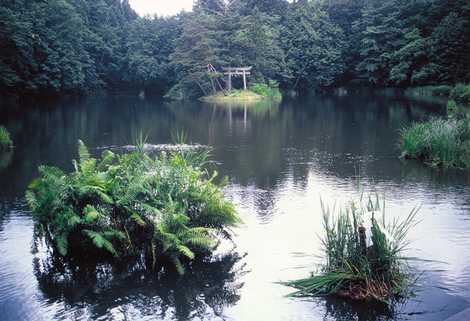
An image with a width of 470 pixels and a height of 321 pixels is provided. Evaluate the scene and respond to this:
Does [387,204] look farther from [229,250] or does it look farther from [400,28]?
[400,28]

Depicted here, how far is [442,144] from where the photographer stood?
14031 mm

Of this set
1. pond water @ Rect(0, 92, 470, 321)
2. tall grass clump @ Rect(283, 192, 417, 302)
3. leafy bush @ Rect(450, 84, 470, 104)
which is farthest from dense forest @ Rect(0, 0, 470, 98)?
tall grass clump @ Rect(283, 192, 417, 302)

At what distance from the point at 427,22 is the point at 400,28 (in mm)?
3054

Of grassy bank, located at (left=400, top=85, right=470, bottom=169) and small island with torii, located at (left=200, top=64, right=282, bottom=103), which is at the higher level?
small island with torii, located at (left=200, top=64, right=282, bottom=103)

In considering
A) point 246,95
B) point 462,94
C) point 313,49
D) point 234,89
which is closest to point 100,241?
point 462,94

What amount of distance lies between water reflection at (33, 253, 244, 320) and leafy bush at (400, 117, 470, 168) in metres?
8.17

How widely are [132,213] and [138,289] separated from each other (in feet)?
3.99

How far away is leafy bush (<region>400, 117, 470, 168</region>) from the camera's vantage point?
540 inches

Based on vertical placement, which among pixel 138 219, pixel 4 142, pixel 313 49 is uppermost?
pixel 313 49

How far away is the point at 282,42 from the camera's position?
55062 mm

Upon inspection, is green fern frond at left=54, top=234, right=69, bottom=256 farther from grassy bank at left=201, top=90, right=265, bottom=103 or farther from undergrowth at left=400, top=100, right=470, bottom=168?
grassy bank at left=201, top=90, right=265, bottom=103

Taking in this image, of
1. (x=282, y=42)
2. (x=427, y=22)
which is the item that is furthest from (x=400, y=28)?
(x=282, y=42)

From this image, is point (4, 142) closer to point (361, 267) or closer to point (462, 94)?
point (361, 267)

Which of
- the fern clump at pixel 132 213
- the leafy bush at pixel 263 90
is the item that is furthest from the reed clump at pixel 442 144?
the leafy bush at pixel 263 90
